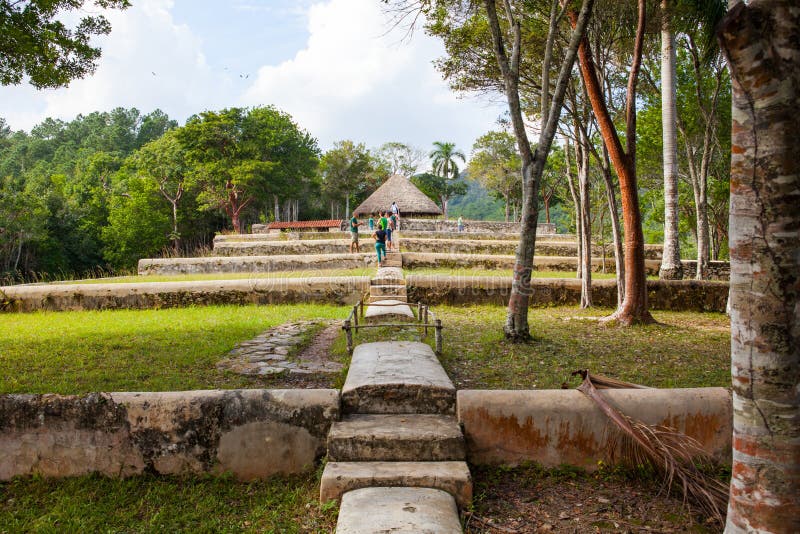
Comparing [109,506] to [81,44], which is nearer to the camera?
[109,506]

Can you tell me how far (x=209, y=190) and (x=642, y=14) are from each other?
97.4 ft

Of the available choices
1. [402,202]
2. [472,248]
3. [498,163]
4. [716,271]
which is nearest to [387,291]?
[472,248]

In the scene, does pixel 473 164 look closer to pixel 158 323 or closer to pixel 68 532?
pixel 158 323

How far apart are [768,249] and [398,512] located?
1959 mm

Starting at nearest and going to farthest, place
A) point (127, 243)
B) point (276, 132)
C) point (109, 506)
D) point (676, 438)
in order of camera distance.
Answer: point (109, 506) < point (676, 438) < point (127, 243) < point (276, 132)

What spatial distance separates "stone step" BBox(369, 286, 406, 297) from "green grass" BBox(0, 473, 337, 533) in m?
7.16

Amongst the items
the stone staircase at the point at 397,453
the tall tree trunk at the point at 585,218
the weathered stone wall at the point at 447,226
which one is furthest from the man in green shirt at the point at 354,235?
the stone staircase at the point at 397,453

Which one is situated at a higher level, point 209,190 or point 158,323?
point 209,190

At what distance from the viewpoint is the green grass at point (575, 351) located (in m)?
4.98

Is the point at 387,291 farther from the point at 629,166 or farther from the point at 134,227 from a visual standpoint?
the point at 134,227

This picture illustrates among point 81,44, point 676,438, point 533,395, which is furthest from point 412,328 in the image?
point 81,44

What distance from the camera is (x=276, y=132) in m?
36.1

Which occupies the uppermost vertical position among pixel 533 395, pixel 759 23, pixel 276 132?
pixel 276 132

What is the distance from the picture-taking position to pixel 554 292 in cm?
1073
